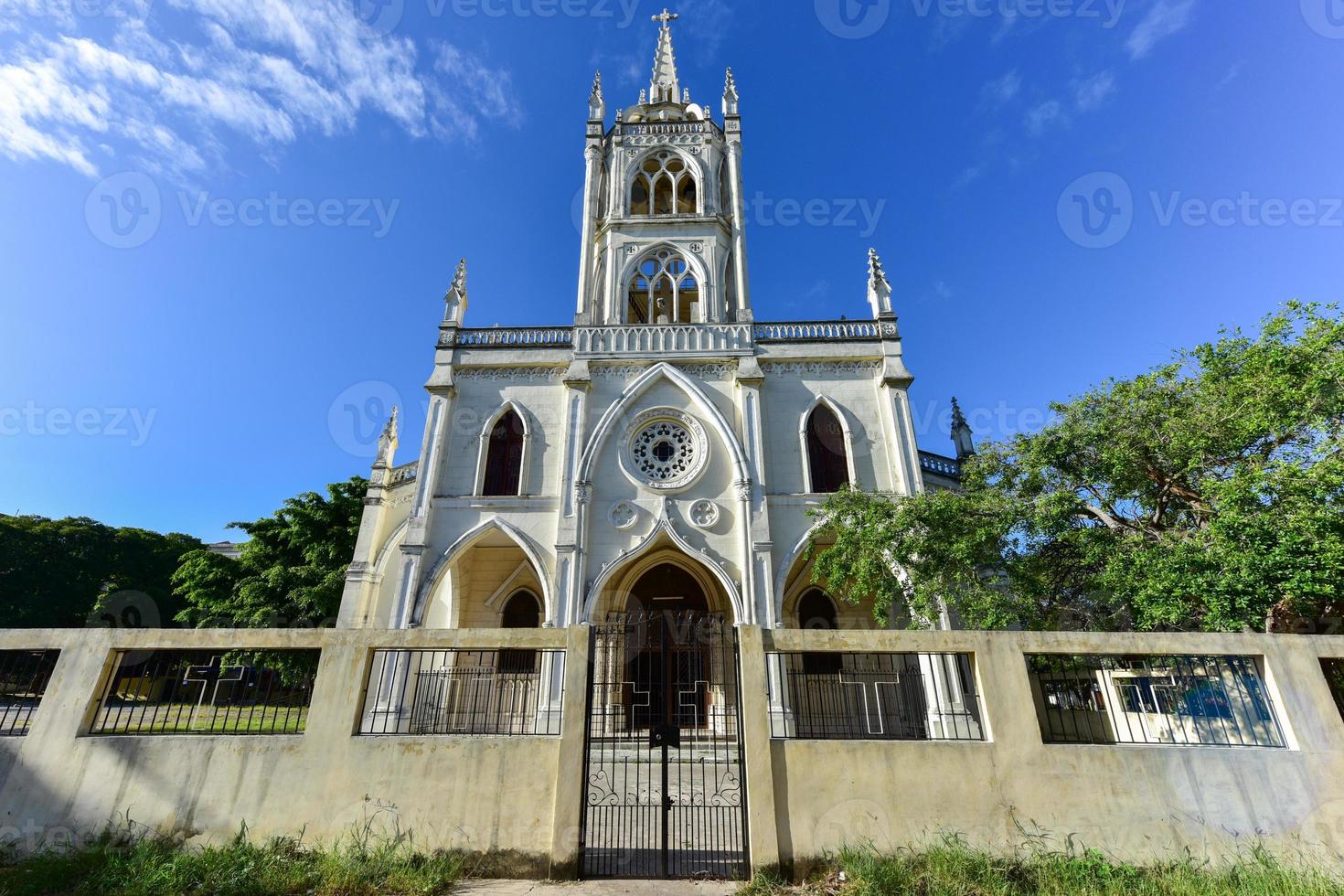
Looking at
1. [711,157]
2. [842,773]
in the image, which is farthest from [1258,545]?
[711,157]

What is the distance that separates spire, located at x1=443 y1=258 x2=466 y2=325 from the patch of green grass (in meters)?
13.3

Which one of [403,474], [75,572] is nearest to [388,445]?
[403,474]

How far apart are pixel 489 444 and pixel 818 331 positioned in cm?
945

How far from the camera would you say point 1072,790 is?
534 centimetres

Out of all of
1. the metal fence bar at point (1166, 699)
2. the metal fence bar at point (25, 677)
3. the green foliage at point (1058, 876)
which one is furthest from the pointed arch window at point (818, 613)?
the metal fence bar at point (25, 677)

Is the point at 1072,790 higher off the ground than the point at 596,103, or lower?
lower

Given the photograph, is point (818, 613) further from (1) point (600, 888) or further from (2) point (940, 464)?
(1) point (600, 888)

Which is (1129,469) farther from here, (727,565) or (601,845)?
(601,845)

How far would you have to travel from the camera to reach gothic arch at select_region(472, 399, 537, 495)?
14.6m

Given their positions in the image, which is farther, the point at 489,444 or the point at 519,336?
the point at 519,336

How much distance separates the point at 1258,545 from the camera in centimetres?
773

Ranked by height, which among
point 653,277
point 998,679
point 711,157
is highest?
point 711,157

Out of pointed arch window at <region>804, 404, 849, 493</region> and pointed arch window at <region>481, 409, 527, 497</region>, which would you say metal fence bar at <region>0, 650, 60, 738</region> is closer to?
pointed arch window at <region>481, 409, 527, 497</region>

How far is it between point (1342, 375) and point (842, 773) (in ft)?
30.6
